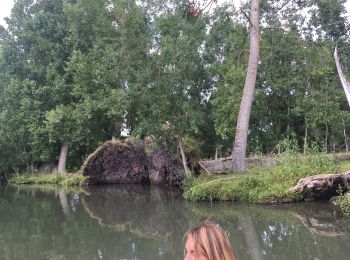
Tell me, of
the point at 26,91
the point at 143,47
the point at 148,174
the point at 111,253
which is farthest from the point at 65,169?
the point at 111,253

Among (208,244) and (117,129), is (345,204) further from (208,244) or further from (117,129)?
(117,129)

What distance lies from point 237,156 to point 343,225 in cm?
723

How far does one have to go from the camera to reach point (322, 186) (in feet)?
40.9

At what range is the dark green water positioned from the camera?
7.87 metres

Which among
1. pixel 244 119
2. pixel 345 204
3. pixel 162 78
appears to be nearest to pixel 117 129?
pixel 162 78

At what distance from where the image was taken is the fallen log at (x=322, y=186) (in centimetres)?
1218

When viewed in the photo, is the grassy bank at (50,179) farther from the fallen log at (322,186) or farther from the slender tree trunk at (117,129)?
the fallen log at (322,186)

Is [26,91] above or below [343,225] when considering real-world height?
above

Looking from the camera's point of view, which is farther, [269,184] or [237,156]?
[237,156]

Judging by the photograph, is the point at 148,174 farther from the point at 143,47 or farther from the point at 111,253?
the point at 111,253

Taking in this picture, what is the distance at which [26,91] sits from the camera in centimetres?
2962

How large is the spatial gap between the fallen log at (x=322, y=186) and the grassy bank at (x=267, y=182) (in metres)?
0.35

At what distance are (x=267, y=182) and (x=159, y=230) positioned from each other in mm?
4678

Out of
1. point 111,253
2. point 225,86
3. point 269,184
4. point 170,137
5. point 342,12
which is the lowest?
point 111,253
